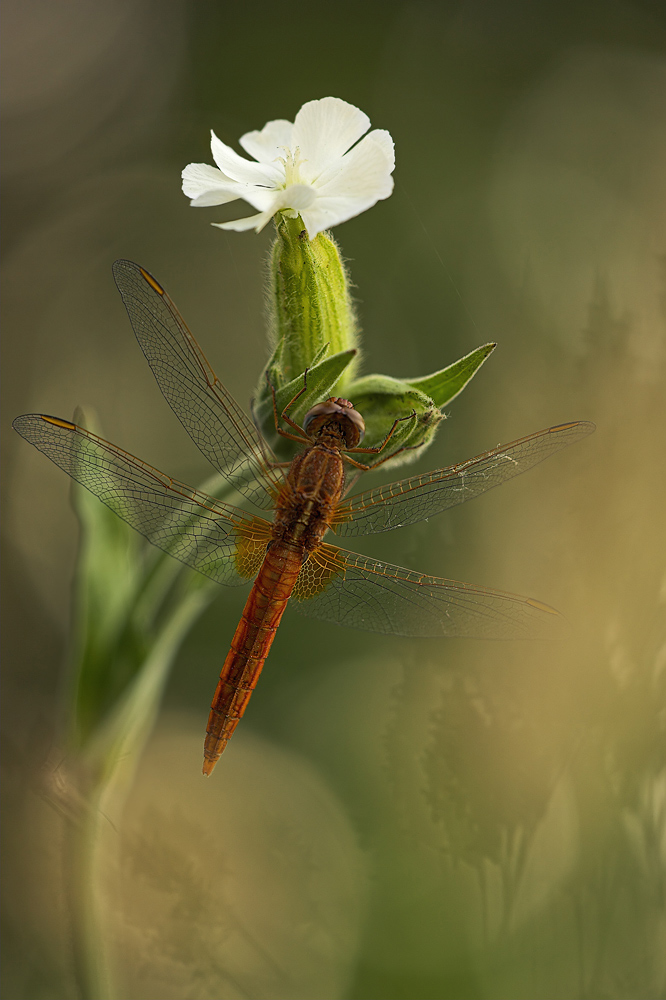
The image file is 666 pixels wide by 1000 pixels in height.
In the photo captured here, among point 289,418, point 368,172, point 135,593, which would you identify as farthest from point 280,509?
point 368,172

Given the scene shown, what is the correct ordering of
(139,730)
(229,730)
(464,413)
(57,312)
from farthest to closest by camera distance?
(57,312) → (464,413) → (139,730) → (229,730)

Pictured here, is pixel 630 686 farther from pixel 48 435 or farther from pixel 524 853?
pixel 48 435

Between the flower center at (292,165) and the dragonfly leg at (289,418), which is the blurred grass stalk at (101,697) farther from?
the flower center at (292,165)

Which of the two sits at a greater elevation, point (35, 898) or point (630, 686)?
point (630, 686)

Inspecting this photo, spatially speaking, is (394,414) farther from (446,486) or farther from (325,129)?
(325,129)

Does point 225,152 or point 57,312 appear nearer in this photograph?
point 225,152

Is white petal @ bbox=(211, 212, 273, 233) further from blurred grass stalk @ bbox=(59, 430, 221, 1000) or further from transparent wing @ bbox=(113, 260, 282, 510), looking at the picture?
blurred grass stalk @ bbox=(59, 430, 221, 1000)

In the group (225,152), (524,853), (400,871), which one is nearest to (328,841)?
(400,871)

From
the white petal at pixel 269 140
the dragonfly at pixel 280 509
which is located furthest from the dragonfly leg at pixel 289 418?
the white petal at pixel 269 140
